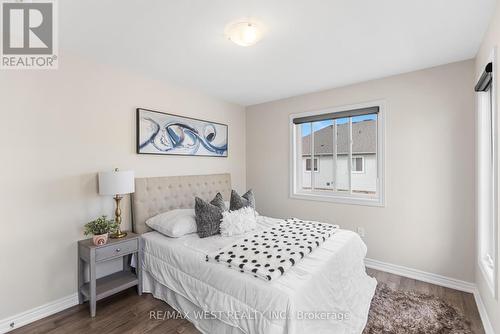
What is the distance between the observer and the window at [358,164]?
336 cm

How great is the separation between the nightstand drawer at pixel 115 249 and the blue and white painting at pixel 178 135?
3.51 ft

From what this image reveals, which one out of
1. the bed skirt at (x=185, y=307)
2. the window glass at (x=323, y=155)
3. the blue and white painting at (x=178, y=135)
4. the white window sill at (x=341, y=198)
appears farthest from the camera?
the window glass at (x=323, y=155)

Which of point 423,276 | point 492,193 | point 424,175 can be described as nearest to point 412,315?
point 423,276

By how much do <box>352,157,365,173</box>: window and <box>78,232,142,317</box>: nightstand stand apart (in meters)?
2.90

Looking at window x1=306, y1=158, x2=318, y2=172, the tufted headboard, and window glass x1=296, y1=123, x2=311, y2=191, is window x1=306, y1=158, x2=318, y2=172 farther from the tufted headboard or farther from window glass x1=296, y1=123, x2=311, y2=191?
the tufted headboard

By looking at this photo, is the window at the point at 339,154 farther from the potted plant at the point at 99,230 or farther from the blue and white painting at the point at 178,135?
the potted plant at the point at 99,230

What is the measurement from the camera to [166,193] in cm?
308

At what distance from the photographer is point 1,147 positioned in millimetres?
1981

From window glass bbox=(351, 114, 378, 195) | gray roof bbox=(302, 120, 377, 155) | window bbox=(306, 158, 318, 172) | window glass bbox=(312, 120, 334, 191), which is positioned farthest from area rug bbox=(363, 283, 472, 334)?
window bbox=(306, 158, 318, 172)

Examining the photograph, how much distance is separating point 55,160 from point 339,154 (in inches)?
134

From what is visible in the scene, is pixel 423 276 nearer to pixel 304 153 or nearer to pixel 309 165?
pixel 309 165

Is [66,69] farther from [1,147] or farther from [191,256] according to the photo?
[191,256]

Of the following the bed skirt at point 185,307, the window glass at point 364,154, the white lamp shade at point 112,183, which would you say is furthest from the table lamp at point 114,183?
the window glass at point 364,154

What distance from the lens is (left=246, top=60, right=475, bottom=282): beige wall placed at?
8.41 ft
